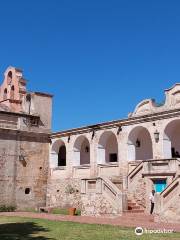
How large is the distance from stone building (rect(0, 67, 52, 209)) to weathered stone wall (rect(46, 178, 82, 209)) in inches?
27.7

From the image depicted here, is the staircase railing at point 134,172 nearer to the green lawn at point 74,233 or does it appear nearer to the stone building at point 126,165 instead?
the stone building at point 126,165

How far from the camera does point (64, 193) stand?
27328mm

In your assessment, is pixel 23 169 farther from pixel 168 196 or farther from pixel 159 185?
pixel 168 196

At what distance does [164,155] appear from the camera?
20734mm

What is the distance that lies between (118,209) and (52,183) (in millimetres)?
10982

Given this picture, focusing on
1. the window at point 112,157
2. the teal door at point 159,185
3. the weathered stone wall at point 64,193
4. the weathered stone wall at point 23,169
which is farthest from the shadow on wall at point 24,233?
the window at point 112,157

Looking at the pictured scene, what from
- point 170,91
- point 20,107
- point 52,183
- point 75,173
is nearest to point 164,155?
point 170,91

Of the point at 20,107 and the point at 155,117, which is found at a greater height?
the point at 20,107

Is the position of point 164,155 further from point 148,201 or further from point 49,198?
point 49,198

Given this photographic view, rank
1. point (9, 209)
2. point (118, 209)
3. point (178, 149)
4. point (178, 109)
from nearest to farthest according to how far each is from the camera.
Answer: point (118, 209), point (178, 109), point (178, 149), point (9, 209)

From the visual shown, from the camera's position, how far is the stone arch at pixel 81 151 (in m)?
27.4

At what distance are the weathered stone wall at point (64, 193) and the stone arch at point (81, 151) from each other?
1701 mm

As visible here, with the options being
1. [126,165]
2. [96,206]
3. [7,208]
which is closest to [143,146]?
[126,165]

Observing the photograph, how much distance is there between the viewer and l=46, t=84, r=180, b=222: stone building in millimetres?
18938
